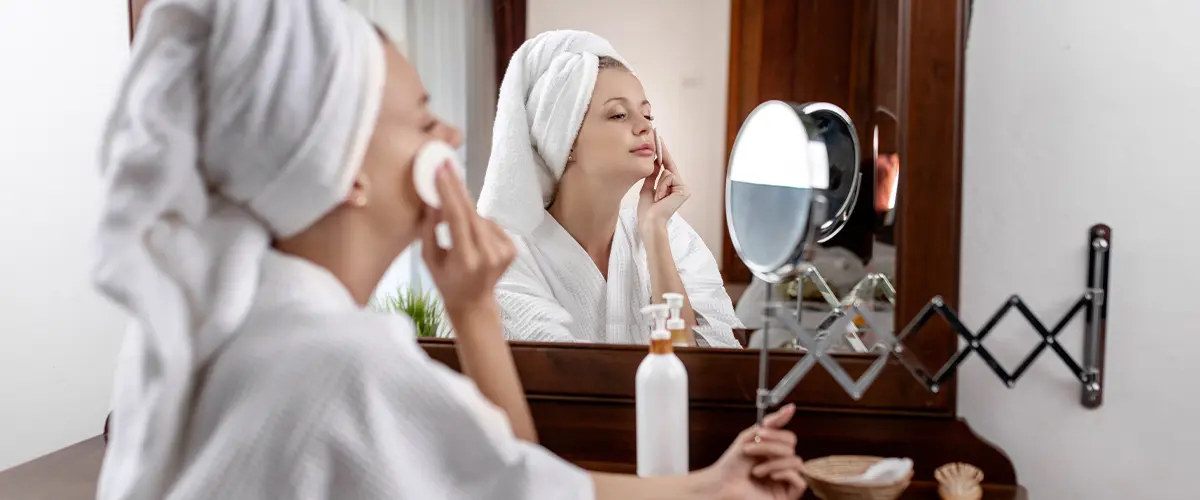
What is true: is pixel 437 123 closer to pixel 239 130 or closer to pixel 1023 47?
pixel 239 130

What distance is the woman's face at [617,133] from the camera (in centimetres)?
82

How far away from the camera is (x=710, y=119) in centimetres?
85

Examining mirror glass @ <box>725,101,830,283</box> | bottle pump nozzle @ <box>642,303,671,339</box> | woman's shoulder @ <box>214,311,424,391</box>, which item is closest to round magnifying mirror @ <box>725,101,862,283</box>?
mirror glass @ <box>725,101,830,283</box>

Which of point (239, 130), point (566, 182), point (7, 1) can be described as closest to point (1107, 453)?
point (566, 182)

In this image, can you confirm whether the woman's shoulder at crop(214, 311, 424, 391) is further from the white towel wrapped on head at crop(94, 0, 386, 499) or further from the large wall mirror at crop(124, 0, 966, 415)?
the large wall mirror at crop(124, 0, 966, 415)

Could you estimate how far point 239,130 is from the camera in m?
0.56

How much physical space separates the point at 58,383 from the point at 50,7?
501mm

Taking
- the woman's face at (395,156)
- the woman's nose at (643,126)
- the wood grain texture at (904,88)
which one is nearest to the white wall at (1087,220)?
the wood grain texture at (904,88)

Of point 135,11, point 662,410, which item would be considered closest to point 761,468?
point 662,410

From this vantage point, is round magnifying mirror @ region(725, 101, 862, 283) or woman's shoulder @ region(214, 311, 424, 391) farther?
round magnifying mirror @ region(725, 101, 862, 283)

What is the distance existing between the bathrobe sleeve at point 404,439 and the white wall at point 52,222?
29.5 inches

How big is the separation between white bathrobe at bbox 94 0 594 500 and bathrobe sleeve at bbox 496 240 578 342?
271mm

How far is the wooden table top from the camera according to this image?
2.73 feet

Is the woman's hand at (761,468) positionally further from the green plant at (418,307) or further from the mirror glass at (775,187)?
the green plant at (418,307)
